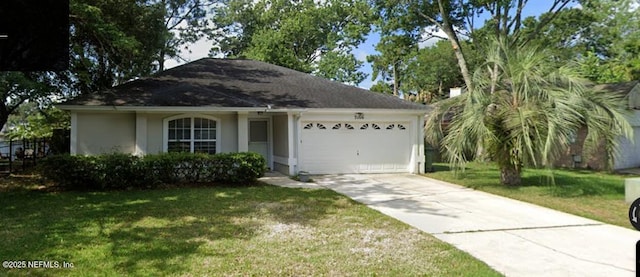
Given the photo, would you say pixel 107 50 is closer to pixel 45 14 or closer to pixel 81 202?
pixel 81 202

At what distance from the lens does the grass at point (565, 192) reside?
830 centimetres

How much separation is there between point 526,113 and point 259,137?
9320 millimetres

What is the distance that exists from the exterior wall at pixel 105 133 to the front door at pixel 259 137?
4294 millimetres

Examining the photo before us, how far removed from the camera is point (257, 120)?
1570cm

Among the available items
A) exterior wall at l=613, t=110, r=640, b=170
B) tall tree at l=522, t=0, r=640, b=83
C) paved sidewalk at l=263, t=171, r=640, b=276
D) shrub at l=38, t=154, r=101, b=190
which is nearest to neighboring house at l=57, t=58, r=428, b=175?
shrub at l=38, t=154, r=101, b=190

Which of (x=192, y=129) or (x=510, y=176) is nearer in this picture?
(x=510, y=176)

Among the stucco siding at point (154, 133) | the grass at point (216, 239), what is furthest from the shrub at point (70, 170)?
the stucco siding at point (154, 133)

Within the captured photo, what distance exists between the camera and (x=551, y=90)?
10.2 m

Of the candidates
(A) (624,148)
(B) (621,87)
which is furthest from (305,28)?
(A) (624,148)

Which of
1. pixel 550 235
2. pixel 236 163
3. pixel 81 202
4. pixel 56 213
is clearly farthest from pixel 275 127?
pixel 550 235

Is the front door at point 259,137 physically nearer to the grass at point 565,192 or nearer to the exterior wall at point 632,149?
the grass at point 565,192

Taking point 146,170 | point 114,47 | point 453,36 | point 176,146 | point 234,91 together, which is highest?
point 453,36

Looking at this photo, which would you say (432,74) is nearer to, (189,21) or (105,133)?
(189,21)

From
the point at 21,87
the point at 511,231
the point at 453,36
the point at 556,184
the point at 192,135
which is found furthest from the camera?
the point at 453,36
